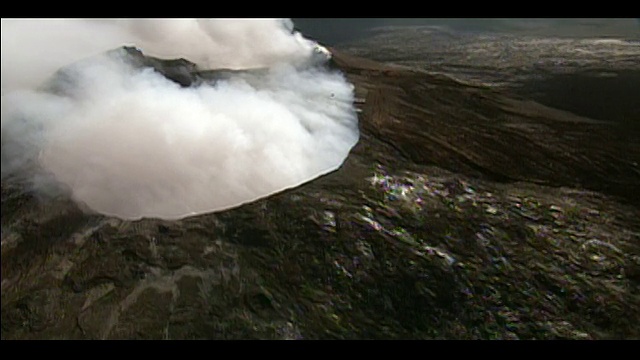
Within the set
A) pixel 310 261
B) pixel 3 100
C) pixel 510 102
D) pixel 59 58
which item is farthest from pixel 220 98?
pixel 510 102

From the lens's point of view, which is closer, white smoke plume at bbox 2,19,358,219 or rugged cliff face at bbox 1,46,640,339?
rugged cliff face at bbox 1,46,640,339

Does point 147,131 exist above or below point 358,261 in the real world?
above

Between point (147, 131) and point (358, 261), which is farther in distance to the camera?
point (147, 131)

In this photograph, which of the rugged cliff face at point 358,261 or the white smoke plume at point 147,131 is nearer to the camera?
the rugged cliff face at point 358,261
